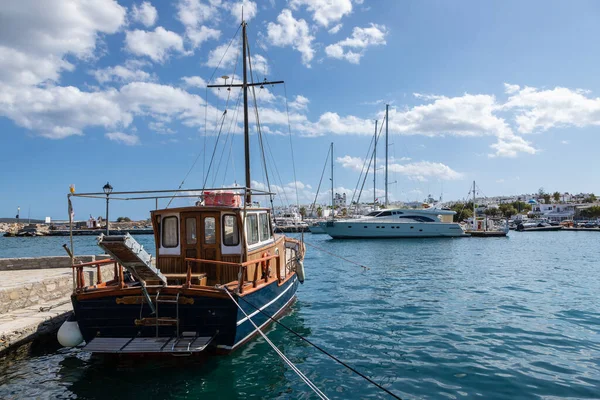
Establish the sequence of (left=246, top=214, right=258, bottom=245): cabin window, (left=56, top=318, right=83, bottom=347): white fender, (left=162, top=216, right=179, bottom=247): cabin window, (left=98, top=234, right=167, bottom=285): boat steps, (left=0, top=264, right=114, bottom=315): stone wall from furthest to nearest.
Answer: (left=0, top=264, right=114, bottom=315): stone wall
(left=246, top=214, right=258, bottom=245): cabin window
(left=162, top=216, right=179, bottom=247): cabin window
(left=56, top=318, right=83, bottom=347): white fender
(left=98, top=234, right=167, bottom=285): boat steps

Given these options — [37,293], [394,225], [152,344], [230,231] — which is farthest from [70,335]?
[394,225]

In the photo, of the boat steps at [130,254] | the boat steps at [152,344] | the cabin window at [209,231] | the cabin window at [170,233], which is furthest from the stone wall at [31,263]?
the boat steps at [130,254]

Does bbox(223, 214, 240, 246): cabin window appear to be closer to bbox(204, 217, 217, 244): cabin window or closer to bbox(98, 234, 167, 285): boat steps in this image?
bbox(204, 217, 217, 244): cabin window

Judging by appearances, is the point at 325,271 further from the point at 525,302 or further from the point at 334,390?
the point at 334,390

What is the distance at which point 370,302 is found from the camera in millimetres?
14195

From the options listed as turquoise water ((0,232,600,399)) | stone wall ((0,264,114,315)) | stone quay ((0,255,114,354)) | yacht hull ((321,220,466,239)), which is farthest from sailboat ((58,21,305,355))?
yacht hull ((321,220,466,239))

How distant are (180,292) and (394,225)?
4604cm

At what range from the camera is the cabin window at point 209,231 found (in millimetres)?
9516

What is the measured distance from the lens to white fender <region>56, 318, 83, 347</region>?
26.7 ft

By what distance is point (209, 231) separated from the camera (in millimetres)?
9562

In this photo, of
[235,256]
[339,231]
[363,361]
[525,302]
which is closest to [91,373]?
[235,256]

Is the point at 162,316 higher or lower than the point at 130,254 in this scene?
lower

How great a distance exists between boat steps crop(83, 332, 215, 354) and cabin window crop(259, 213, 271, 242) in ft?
12.1

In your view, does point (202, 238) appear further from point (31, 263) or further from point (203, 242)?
point (31, 263)
